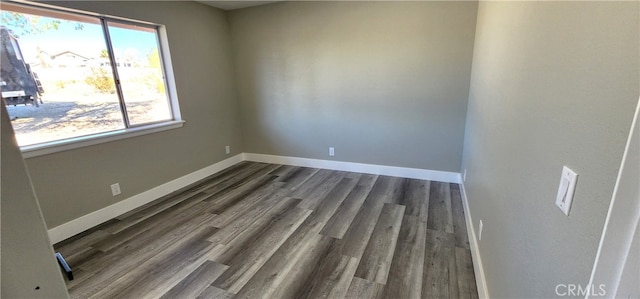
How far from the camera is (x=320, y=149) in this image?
4039 mm

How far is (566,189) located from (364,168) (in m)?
3.13

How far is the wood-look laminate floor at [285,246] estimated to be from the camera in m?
1.78

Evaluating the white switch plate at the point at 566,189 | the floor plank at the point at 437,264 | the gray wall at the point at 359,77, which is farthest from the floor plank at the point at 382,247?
the white switch plate at the point at 566,189

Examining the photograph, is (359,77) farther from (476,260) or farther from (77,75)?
(77,75)

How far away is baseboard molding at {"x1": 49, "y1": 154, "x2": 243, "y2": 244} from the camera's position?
241cm

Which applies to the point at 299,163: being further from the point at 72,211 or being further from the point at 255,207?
the point at 72,211

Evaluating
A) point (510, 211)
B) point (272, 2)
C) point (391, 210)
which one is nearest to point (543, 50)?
point (510, 211)

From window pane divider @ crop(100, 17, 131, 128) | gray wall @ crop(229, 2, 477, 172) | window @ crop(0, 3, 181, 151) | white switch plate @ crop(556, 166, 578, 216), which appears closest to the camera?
white switch plate @ crop(556, 166, 578, 216)

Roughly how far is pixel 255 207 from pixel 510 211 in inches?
92.7

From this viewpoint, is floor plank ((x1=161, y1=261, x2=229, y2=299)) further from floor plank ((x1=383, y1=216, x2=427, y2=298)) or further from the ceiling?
the ceiling

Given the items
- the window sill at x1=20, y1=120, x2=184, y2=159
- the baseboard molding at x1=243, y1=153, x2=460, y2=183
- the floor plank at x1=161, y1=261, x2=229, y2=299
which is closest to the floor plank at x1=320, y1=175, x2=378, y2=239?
the baseboard molding at x1=243, y1=153, x2=460, y2=183

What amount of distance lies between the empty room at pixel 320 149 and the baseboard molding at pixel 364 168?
0.07 ft

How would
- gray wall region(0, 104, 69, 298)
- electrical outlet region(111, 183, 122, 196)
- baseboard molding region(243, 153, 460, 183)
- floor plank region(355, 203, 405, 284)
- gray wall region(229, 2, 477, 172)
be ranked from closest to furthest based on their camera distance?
gray wall region(0, 104, 69, 298) → floor plank region(355, 203, 405, 284) → electrical outlet region(111, 183, 122, 196) → gray wall region(229, 2, 477, 172) → baseboard molding region(243, 153, 460, 183)

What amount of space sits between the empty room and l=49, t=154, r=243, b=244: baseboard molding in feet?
0.06
